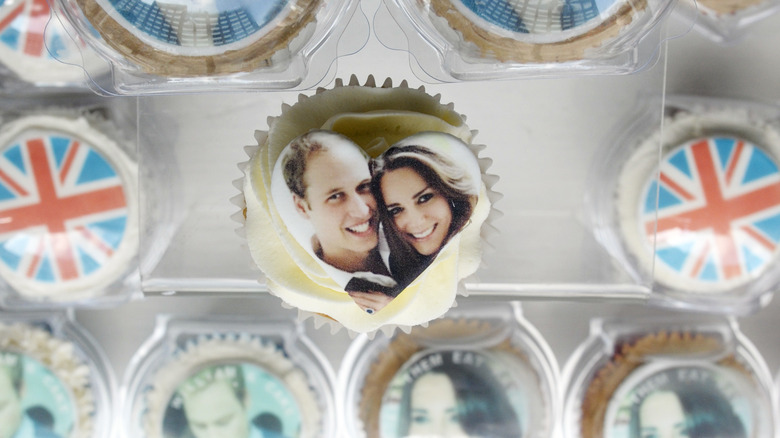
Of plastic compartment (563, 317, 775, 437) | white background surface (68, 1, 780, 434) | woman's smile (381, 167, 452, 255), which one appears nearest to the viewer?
woman's smile (381, 167, 452, 255)

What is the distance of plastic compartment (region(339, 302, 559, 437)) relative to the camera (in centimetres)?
136

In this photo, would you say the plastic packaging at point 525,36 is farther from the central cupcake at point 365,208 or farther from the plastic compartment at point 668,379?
the plastic compartment at point 668,379

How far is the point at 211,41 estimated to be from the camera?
3.09 feet

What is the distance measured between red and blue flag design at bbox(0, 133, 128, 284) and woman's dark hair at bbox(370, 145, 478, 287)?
0.76 m

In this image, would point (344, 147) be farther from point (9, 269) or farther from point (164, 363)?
point (9, 269)

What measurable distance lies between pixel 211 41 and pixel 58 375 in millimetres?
911

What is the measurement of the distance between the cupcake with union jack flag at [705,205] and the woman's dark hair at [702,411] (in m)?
0.19

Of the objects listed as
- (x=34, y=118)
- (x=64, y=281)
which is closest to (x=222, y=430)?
(x=64, y=281)

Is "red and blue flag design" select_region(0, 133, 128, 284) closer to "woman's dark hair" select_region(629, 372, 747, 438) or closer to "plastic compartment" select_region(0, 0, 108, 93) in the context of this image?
"plastic compartment" select_region(0, 0, 108, 93)

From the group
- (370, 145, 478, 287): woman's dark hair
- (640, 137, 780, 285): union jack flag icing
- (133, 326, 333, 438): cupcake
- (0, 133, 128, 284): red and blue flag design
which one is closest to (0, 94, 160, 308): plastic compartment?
(0, 133, 128, 284): red and blue flag design

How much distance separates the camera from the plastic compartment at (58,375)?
4.71 feet

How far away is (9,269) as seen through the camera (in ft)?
4.63

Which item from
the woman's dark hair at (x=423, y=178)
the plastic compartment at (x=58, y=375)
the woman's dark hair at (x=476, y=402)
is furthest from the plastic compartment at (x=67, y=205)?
the woman's dark hair at (x=423, y=178)

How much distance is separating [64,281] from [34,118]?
0.35 metres
